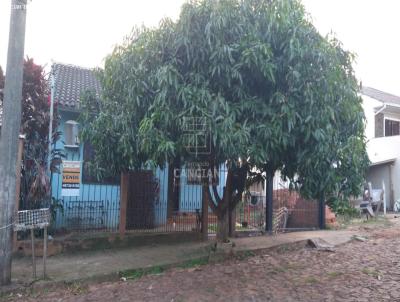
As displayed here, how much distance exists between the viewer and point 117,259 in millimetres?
7734

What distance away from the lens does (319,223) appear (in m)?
11.8

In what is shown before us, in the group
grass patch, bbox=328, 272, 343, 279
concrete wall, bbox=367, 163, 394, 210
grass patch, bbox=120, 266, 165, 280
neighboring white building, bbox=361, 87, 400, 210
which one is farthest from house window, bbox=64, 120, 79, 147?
concrete wall, bbox=367, 163, 394, 210

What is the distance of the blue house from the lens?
9.04m

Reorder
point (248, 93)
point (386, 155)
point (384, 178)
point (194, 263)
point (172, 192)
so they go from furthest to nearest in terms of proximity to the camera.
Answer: point (384, 178)
point (386, 155)
point (172, 192)
point (194, 263)
point (248, 93)

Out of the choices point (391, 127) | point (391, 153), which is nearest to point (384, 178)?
point (391, 153)

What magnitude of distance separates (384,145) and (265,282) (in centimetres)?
1460

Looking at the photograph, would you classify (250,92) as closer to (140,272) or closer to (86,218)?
(140,272)

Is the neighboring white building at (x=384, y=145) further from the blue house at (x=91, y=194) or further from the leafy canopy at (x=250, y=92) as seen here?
A: the leafy canopy at (x=250, y=92)

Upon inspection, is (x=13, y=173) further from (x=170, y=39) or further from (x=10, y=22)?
(x=170, y=39)

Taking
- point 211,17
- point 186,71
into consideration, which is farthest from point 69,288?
point 211,17

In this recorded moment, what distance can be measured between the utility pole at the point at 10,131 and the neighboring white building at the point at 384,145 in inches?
559

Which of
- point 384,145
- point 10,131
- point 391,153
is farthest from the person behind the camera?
point 384,145

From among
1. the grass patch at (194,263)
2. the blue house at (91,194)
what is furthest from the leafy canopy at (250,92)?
the blue house at (91,194)

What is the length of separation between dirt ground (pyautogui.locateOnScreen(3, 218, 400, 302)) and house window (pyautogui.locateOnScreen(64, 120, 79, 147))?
4.45 m
